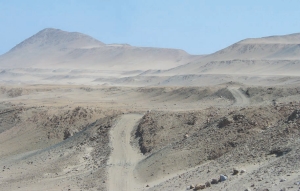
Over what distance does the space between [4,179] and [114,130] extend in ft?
18.6

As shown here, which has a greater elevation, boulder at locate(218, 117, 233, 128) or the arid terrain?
boulder at locate(218, 117, 233, 128)

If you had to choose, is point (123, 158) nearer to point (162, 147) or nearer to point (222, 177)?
point (162, 147)

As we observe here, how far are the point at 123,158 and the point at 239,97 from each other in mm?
18474

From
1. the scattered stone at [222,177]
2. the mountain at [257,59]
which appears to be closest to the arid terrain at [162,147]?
the scattered stone at [222,177]

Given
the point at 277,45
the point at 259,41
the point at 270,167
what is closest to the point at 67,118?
the point at 270,167

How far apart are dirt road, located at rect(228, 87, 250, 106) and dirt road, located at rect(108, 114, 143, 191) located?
34.5ft

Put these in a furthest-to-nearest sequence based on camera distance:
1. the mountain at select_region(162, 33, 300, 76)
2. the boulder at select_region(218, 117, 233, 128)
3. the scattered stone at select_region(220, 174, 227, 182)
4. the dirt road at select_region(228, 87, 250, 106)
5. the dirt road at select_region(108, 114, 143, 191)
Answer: the mountain at select_region(162, 33, 300, 76) → the dirt road at select_region(228, 87, 250, 106) → the boulder at select_region(218, 117, 233, 128) → the dirt road at select_region(108, 114, 143, 191) → the scattered stone at select_region(220, 174, 227, 182)

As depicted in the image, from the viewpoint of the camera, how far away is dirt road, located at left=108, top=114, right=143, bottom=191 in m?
17.8

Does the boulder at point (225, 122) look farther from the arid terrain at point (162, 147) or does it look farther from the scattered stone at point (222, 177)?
the scattered stone at point (222, 177)

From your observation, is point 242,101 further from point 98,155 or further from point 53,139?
point 98,155

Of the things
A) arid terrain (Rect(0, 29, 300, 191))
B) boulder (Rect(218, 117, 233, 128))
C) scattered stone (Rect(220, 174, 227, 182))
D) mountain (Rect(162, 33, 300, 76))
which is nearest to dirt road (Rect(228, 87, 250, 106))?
arid terrain (Rect(0, 29, 300, 191))

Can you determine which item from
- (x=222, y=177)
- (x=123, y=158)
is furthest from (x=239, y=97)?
(x=222, y=177)

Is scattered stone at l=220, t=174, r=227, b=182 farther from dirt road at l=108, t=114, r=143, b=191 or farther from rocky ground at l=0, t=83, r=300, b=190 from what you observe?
dirt road at l=108, t=114, r=143, b=191

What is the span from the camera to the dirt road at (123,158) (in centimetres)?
1783
